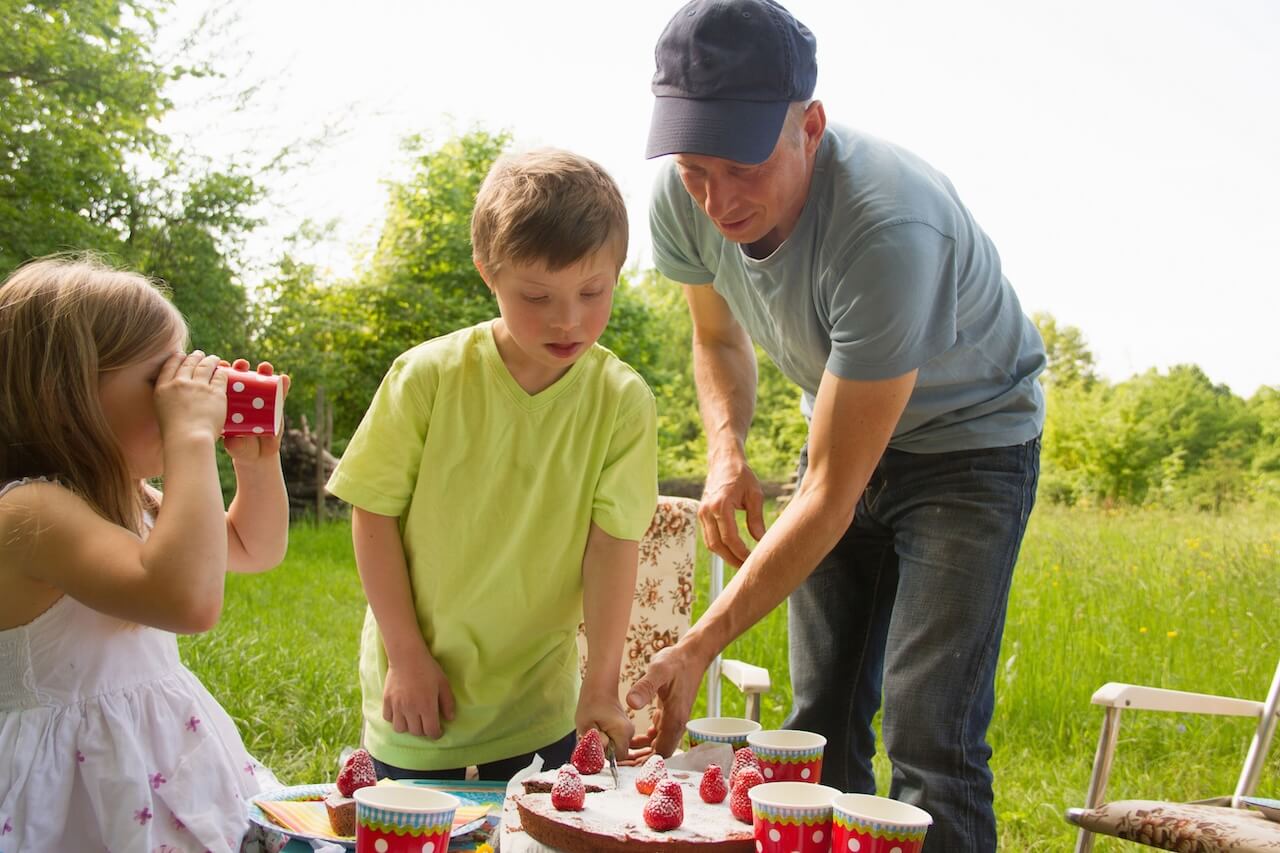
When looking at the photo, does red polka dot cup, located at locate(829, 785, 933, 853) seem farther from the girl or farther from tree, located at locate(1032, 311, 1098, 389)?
tree, located at locate(1032, 311, 1098, 389)

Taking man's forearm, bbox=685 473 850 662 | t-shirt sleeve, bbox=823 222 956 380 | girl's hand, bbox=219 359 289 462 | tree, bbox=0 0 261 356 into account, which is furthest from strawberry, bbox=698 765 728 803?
tree, bbox=0 0 261 356

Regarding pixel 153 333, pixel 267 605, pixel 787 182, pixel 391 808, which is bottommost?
pixel 267 605

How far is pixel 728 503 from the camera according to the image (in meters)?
2.24

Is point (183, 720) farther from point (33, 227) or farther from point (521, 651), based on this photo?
point (33, 227)

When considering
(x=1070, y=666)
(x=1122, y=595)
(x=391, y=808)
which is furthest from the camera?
(x=1122, y=595)

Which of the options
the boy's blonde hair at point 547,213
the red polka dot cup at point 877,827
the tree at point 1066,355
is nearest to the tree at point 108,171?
the boy's blonde hair at point 547,213

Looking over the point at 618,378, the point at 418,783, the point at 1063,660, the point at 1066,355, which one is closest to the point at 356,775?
the point at 418,783

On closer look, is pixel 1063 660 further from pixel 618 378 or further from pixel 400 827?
pixel 400 827

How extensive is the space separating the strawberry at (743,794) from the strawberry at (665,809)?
7 cm

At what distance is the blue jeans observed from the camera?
1.86 metres

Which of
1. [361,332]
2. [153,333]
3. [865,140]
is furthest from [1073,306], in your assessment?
[153,333]

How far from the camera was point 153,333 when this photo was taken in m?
1.60

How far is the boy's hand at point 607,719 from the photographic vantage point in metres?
1.83

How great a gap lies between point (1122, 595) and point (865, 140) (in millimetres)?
3791
